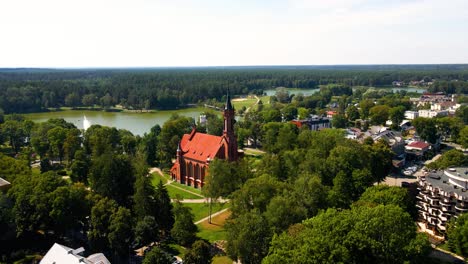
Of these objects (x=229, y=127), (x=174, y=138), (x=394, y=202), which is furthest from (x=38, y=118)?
(x=394, y=202)

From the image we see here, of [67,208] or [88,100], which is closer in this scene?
[67,208]

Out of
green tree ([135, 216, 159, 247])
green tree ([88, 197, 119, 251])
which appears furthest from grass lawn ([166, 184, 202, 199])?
green tree ([88, 197, 119, 251])

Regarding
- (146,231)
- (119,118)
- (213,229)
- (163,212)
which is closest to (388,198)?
(213,229)

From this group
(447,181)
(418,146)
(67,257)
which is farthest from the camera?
(418,146)

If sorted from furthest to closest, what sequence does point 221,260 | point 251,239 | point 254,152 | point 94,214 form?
point 254,152, point 221,260, point 94,214, point 251,239

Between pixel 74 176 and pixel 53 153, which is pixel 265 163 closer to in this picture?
pixel 74 176

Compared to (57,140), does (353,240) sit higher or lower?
higher

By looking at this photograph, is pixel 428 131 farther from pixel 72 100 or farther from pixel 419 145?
pixel 72 100
